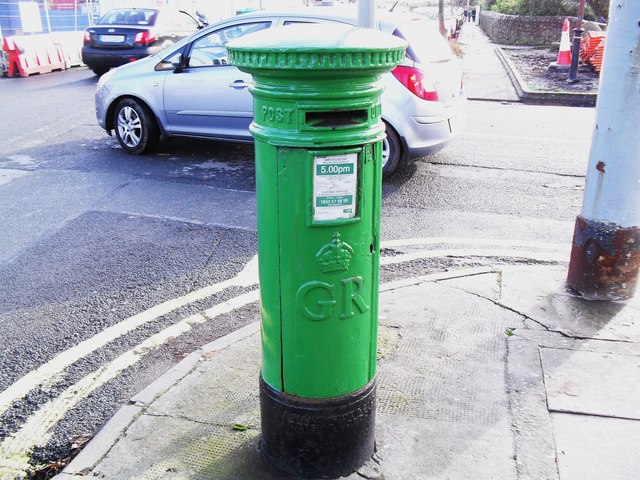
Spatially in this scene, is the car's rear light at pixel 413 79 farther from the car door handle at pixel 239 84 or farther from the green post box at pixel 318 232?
the green post box at pixel 318 232

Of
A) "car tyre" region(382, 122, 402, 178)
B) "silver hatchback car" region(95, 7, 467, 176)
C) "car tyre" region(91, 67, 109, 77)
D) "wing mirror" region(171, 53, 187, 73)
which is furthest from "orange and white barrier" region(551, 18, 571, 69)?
"wing mirror" region(171, 53, 187, 73)

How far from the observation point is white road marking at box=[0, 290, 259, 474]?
2990mm

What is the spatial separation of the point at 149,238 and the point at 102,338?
161cm

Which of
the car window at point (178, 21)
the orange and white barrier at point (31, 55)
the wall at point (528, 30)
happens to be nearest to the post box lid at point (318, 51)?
the car window at point (178, 21)

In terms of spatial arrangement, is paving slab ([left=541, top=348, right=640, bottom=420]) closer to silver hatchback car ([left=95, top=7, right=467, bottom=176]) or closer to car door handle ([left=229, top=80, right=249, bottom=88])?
silver hatchback car ([left=95, top=7, right=467, bottom=176])

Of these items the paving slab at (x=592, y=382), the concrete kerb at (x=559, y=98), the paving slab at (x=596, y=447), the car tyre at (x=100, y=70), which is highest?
the car tyre at (x=100, y=70)

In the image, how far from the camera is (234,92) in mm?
7230

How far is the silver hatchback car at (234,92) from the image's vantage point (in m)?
6.65

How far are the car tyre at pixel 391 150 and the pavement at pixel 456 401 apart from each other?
8.98 feet

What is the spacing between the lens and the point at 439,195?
6617 mm

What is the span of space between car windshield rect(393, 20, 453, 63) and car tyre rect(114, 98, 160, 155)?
318cm

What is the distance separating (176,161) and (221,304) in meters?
3.86

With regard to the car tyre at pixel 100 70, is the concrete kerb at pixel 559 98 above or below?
below

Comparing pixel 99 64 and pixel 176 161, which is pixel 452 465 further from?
pixel 99 64
